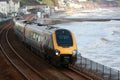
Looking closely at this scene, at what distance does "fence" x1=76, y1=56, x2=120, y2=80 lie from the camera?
98.3 feet

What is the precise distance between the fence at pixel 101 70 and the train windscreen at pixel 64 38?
2.83 metres

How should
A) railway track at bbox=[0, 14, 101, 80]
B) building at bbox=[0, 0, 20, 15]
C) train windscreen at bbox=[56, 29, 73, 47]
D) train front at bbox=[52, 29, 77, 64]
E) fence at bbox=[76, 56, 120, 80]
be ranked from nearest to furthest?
railway track at bbox=[0, 14, 101, 80] → fence at bbox=[76, 56, 120, 80] → train front at bbox=[52, 29, 77, 64] → train windscreen at bbox=[56, 29, 73, 47] → building at bbox=[0, 0, 20, 15]

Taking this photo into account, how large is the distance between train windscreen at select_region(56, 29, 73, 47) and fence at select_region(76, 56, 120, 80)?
2.83 metres

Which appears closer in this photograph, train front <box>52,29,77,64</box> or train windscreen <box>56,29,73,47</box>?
train front <box>52,29,77,64</box>

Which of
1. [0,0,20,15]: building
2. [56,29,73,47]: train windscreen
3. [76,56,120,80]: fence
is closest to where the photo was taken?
[76,56,120,80]: fence

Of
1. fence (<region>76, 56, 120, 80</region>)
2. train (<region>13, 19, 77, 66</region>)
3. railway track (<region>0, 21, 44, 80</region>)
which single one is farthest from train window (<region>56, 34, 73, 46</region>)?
railway track (<region>0, 21, 44, 80</region>)

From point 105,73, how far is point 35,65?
6.98m

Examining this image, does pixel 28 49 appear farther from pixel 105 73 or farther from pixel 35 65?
pixel 105 73

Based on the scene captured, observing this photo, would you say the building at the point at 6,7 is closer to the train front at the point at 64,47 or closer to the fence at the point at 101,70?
the fence at the point at 101,70

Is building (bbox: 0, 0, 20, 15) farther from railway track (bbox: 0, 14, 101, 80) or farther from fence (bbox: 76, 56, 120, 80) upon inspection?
fence (bbox: 76, 56, 120, 80)

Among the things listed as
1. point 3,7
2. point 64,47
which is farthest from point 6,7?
point 64,47

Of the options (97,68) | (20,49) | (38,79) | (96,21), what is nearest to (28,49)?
(20,49)

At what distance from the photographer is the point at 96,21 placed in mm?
184125

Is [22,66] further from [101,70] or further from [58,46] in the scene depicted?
[101,70]
